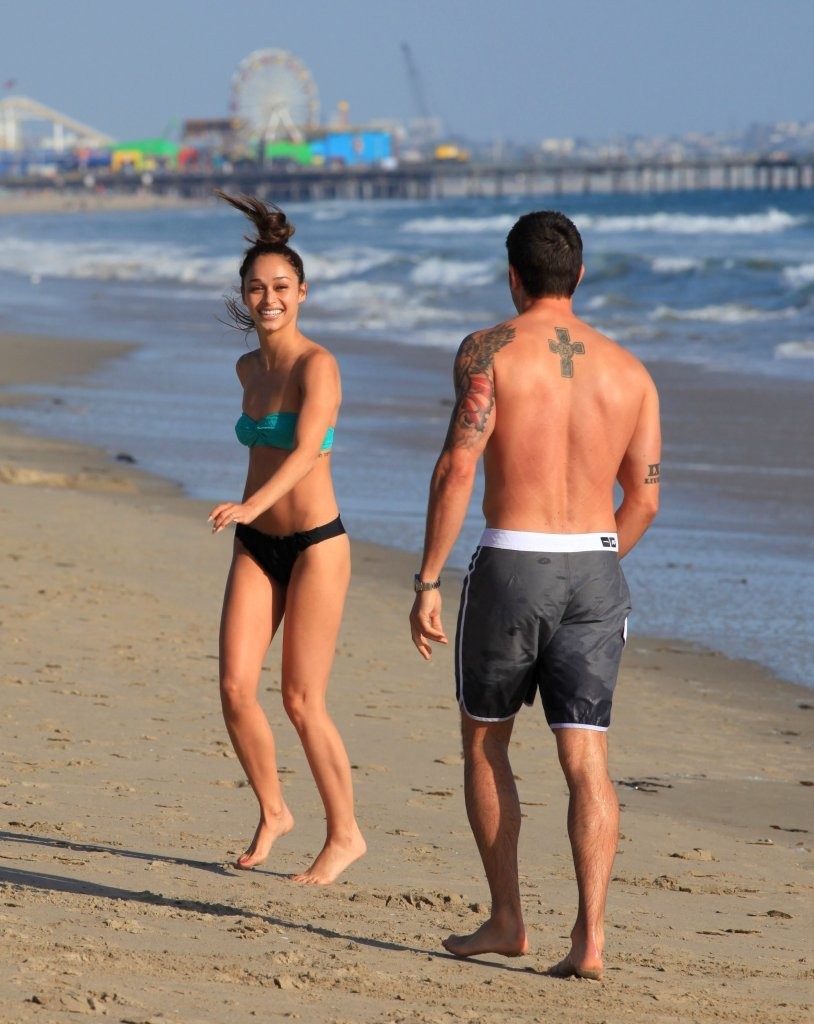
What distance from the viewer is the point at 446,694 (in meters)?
6.44

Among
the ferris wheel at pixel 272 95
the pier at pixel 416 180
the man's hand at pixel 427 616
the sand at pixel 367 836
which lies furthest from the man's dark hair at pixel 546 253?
the ferris wheel at pixel 272 95

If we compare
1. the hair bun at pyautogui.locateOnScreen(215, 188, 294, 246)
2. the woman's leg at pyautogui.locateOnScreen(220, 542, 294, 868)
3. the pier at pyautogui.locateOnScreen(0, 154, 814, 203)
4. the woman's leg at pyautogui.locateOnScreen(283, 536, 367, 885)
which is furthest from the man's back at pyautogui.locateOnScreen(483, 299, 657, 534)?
the pier at pyautogui.locateOnScreen(0, 154, 814, 203)

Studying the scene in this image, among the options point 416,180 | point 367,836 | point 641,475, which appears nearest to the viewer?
point 641,475

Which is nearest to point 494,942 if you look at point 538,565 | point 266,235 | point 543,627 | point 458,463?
point 543,627

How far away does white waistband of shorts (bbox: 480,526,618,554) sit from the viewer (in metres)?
3.55

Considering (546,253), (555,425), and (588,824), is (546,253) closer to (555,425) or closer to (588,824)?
(555,425)

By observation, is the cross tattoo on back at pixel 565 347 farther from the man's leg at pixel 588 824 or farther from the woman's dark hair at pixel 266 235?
the woman's dark hair at pixel 266 235

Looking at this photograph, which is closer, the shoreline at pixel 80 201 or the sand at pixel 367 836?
the sand at pixel 367 836

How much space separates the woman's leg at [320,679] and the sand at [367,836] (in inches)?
3.5

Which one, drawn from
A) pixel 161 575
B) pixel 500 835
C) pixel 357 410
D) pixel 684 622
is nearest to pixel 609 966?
pixel 500 835

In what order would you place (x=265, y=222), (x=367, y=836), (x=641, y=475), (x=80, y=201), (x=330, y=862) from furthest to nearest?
(x=80, y=201) → (x=367, y=836) → (x=265, y=222) → (x=330, y=862) → (x=641, y=475)

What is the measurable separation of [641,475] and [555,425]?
11.1 inches

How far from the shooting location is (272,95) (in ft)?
499

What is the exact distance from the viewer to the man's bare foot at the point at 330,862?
4.19 metres
